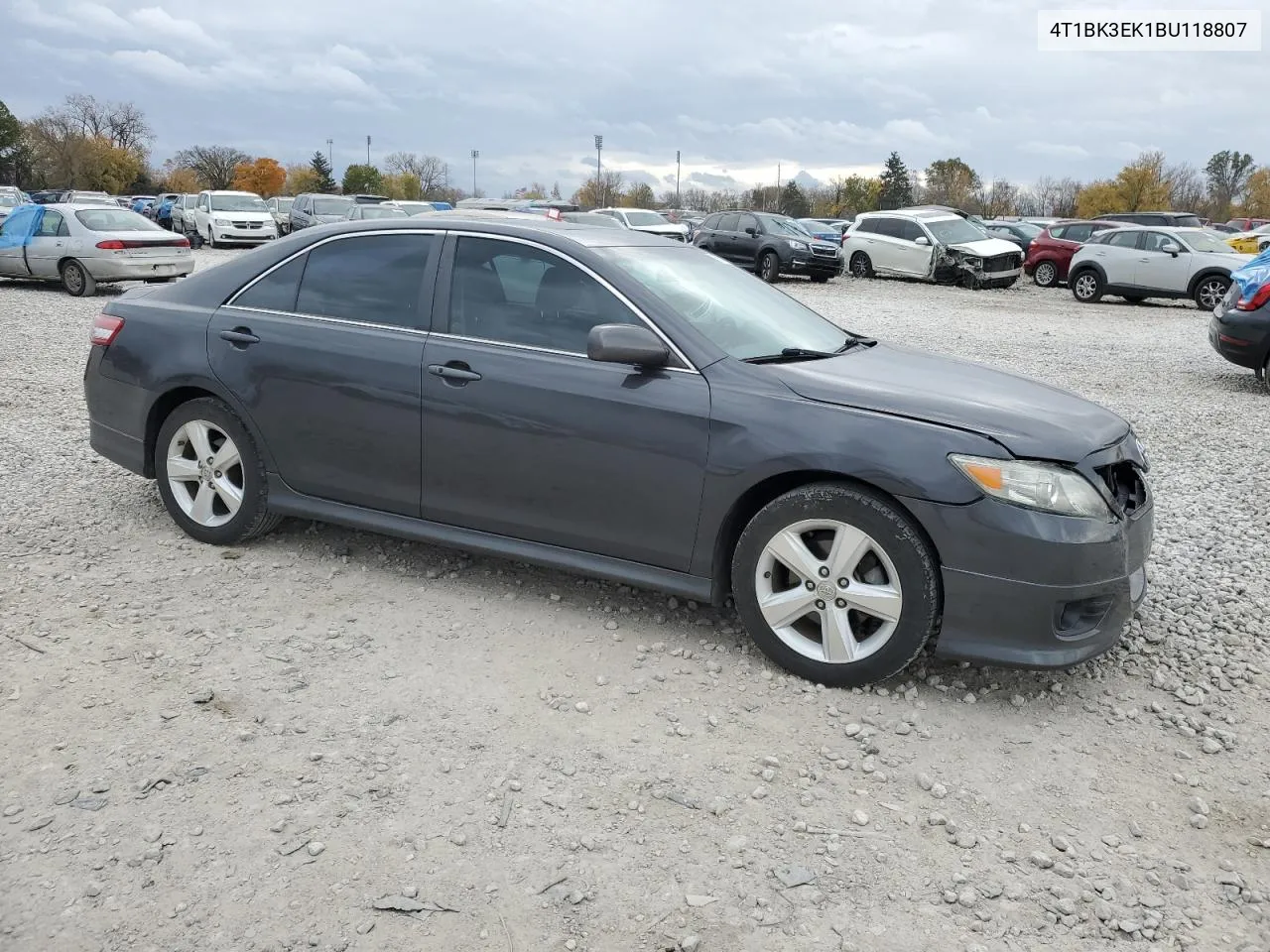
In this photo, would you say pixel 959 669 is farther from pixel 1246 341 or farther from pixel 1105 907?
pixel 1246 341

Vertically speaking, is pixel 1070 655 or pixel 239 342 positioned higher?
pixel 239 342

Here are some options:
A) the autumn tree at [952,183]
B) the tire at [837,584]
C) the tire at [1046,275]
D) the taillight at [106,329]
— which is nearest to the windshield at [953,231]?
the tire at [1046,275]

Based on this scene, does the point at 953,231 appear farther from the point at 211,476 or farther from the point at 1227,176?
the point at 1227,176

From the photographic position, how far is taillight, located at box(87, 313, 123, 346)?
514cm

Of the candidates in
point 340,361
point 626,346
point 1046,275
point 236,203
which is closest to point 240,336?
point 340,361

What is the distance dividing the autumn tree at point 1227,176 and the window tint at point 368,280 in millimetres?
92290

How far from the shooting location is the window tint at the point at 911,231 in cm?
2459

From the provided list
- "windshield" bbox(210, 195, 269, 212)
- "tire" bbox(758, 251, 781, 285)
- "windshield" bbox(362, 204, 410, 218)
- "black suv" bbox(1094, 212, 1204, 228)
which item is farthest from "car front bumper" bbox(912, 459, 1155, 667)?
"windshield" bbox(210, 195, 269, 212)

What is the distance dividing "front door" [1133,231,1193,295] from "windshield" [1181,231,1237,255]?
0.24 metres

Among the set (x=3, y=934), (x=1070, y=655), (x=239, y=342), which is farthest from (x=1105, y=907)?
(x=239, y=342)

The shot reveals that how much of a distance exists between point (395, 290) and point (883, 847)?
3027mm

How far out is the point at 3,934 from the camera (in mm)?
2477

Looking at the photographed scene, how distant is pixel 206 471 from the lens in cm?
495

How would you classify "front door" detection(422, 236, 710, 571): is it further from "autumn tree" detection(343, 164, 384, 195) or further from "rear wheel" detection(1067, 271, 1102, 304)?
"autumn tree" detection(343, 164, 384, 195)
